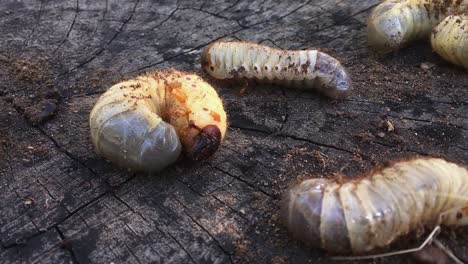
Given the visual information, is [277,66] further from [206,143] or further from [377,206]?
[377,206]

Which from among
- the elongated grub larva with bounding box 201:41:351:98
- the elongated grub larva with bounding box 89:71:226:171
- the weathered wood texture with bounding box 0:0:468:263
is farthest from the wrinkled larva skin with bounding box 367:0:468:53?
the elongated grub larva with bounding box 89:71:226:171

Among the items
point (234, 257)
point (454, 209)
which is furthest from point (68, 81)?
point (454, 209)

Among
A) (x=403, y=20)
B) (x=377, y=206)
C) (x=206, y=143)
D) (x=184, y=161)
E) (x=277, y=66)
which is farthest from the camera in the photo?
(x=403, y=20)

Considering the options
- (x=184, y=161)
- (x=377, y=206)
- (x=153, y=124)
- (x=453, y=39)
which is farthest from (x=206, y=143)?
(x=453, y=39)

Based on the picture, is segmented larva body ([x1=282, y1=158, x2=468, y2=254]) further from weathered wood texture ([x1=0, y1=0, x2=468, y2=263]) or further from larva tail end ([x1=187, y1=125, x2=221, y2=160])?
larva tail end ([x1=187, y1=125, x2=221, y2=160])

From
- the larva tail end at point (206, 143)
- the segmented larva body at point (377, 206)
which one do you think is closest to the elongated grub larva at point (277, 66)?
the larva tail end at point (206, 143)

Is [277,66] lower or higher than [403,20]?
lower
